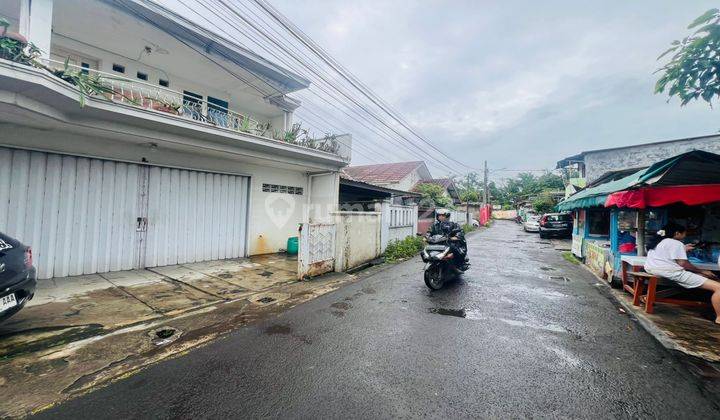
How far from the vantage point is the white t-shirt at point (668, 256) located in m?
4.22

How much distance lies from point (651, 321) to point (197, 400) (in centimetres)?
585

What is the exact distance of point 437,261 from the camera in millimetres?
5723

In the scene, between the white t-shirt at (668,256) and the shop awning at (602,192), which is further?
the shop awning at (602,192)

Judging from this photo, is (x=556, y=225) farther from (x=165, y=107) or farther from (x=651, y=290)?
(x=165, y=107)

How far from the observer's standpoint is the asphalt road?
227cm

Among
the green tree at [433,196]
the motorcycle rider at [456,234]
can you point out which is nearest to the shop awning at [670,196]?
the motorcycle rider at [456,234]

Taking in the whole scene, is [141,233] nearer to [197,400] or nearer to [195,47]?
[195,47]

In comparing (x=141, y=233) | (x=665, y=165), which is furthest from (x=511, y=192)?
(x=141, y=233)

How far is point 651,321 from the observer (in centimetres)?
415

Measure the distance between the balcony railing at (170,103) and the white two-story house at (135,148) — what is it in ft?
0.17

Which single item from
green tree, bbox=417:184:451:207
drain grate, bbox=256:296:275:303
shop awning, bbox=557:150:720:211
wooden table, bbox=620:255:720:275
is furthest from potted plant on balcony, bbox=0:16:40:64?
green tree, bbox=417:184:451:207

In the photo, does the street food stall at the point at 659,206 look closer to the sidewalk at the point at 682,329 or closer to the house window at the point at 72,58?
the sidewalk at the point at 682,329

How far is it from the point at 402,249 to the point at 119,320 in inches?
303

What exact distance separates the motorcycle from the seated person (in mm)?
3088
